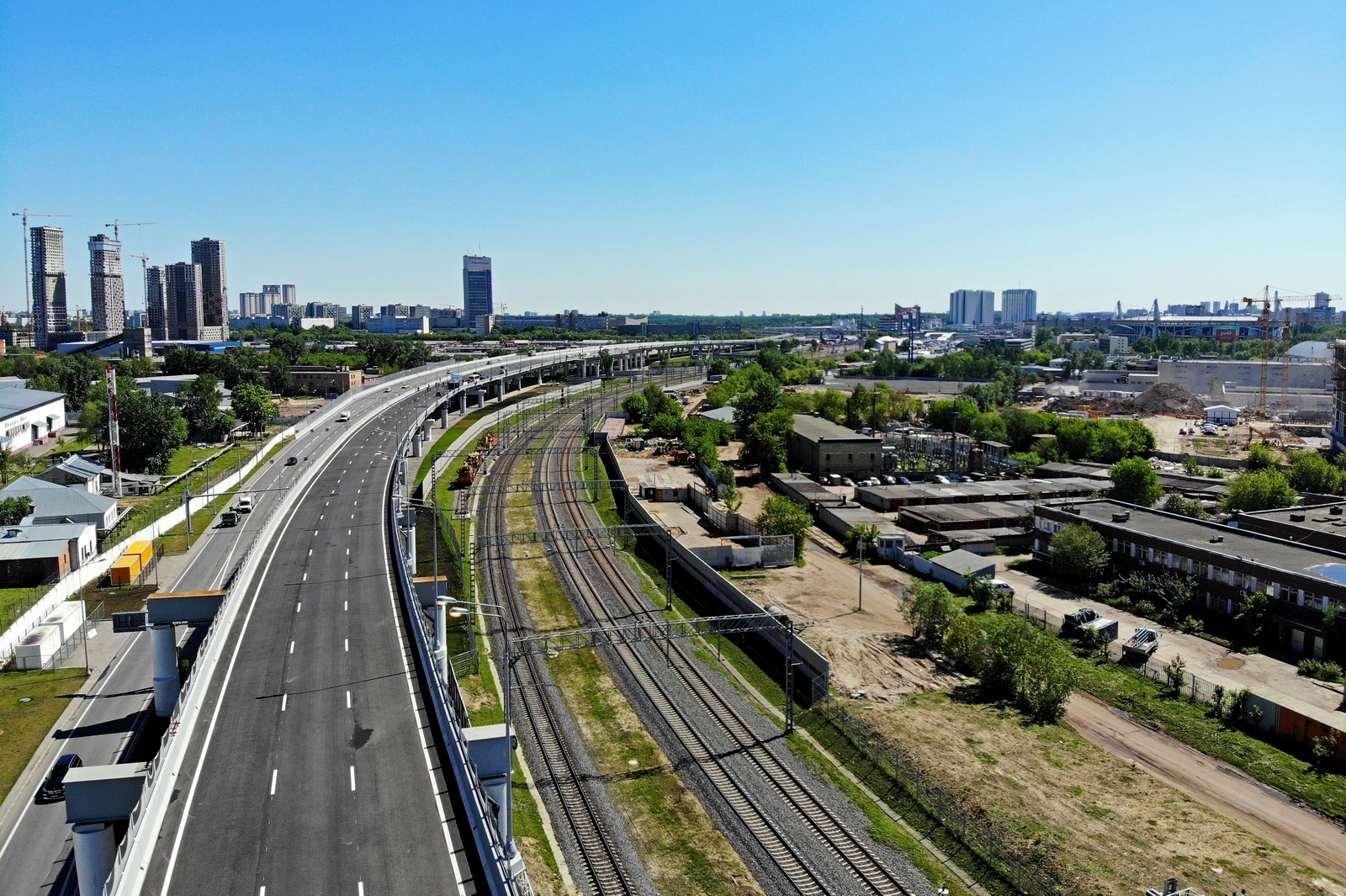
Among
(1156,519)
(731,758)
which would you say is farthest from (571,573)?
(1156,519)

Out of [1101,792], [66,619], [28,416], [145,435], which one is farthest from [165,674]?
[28,416]

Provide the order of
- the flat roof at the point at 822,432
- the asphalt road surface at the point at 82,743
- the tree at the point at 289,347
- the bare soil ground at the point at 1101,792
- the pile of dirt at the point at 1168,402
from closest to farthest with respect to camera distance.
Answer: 1. the asphalt road surface at the point at 82,743
2. the bare soil ground at the point at 1101,792
3. the flat roof at the point at 822,432
4. the pile of dirt at the point at 1168,402
5. the tree at the point at 289,347

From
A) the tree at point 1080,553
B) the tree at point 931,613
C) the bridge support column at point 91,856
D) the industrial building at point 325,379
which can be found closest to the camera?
the bridge support column at point 91,856

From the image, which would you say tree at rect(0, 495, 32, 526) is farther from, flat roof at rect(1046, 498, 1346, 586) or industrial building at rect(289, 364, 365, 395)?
industrial building at rect(289, 364, 365, 395)

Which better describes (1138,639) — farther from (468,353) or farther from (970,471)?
(468,353)

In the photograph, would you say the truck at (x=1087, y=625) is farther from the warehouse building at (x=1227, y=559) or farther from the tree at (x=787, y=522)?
the tree at (x=787, y=522)

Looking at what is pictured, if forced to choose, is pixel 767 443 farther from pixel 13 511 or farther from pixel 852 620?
pixel 13 511

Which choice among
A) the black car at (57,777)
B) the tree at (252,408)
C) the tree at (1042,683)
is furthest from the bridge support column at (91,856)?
the tree at (252,408)

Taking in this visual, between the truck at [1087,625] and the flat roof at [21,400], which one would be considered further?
the flat roof at [21,400]

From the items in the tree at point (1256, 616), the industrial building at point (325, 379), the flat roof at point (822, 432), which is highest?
the industrial building at point (325, 379)
